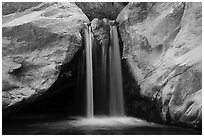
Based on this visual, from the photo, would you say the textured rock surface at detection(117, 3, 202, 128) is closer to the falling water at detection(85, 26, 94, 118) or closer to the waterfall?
the waterfall

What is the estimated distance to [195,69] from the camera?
5973 millimetres

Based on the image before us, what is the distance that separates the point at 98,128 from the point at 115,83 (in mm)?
2033

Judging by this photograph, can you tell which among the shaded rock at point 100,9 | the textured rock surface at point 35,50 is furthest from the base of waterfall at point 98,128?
the shaded rock at point 100,9

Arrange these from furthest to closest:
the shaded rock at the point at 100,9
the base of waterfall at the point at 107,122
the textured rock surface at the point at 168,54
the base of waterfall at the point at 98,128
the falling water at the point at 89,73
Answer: the shaded rock at the point at 100,9 < the falling water at the point at 89,73 < the base of waterfall at the point at 107,122 < the textured rock surface at the point at 168,54 < the base of waterfall at the point at 98,128

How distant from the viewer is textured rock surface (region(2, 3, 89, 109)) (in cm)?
667

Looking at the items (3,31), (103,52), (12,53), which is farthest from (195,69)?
(3,31)

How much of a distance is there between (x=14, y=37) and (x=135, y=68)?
10.8ft

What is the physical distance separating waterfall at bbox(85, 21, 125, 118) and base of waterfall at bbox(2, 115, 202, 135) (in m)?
0.56

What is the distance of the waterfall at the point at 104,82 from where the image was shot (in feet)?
26.0

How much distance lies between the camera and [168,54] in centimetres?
697

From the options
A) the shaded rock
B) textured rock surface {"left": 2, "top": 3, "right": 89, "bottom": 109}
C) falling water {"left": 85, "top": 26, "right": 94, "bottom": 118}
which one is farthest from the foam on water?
the shaded rock

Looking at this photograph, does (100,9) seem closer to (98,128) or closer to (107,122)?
(107,122)

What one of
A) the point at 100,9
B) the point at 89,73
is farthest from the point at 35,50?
the point at 100,9

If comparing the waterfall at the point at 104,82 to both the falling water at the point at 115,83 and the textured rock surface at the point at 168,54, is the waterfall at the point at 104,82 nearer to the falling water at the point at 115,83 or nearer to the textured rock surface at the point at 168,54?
the falling water at the point at 115,83
